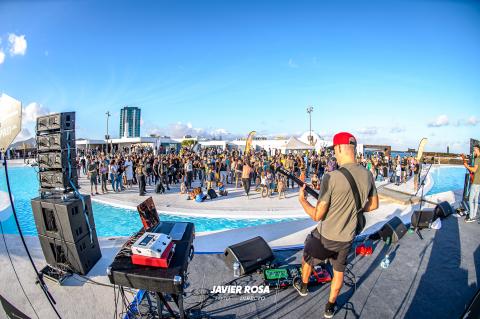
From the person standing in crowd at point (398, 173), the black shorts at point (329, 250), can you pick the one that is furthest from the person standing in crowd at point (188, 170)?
the person standing in crowd at point (398, 173)

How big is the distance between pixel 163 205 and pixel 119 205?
6.60 ft

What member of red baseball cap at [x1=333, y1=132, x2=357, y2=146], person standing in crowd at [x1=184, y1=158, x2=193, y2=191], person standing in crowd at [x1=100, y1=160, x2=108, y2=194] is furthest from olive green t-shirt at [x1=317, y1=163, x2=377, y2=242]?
person standing in crowd at [x1=100, y1=160, x2=108, y2=194]

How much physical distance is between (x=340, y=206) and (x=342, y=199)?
3.3 inches

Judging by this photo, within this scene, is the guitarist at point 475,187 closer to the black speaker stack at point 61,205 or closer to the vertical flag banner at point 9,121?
the black speaker stack at point 61,205

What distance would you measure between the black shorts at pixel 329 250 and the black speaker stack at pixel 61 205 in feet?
11.3

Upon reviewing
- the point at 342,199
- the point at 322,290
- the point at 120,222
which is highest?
the point at 342,199

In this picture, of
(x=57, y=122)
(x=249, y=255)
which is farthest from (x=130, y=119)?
(x=249, y=255)

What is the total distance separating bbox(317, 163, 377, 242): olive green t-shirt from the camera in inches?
98.6

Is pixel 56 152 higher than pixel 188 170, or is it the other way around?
pixel 56 152

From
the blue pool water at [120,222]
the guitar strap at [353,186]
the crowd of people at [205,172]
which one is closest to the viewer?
the guitar strap at [353,186]

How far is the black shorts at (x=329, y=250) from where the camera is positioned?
2648 mm

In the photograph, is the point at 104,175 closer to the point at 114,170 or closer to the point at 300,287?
→ the point at 114,170

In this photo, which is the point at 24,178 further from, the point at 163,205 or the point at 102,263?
the point at 102,263

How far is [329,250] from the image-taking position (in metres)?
2.69
